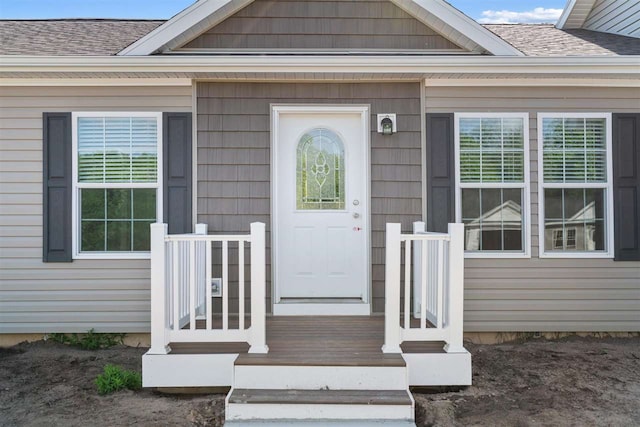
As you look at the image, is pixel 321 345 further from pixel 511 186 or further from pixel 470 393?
pixel 511 186

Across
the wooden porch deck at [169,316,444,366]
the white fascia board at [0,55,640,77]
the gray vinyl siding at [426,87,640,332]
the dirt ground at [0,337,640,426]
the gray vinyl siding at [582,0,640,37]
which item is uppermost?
the gray vinyl siding at [582,0,640,37]

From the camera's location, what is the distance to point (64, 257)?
14.9 ft

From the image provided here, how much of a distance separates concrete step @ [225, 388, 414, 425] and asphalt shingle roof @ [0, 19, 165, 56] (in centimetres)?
329

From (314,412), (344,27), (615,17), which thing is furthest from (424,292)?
(615,17)

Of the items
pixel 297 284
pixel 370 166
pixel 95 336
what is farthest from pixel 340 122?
pixel 95 336

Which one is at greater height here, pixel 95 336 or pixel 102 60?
pixel 102 60

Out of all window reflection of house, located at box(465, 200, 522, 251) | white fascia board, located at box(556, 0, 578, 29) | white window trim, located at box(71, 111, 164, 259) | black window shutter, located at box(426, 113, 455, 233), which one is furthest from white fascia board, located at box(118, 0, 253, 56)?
white fascia board, located at box(556, 0, 578, 29)

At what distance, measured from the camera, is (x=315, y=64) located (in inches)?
163

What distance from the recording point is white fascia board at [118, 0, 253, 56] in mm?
4316

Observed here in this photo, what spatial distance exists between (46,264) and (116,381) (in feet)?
5.31

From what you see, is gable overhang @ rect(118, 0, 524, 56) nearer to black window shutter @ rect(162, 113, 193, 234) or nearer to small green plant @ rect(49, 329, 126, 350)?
black window shutter @ rect(162, 113, 193, 234)

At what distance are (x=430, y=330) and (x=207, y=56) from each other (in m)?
2.82

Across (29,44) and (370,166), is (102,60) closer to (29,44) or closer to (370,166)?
(29,44)

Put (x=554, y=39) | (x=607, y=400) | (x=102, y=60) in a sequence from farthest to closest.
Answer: (x=554, y=39) < (x=102, y=60) < (x=607, y=400)
